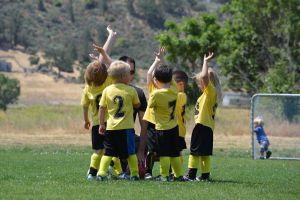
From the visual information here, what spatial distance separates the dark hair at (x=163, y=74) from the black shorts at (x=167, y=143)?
0.77 m

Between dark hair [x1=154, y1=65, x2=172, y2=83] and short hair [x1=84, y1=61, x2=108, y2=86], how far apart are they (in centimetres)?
79

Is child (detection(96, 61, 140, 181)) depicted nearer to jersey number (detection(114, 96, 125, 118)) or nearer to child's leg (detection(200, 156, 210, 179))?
jersey number (detection(114, 96, 125, 118))

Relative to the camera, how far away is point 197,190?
11.5 metres

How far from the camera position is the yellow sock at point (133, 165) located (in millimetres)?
12375

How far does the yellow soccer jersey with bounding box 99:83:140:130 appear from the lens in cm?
1229

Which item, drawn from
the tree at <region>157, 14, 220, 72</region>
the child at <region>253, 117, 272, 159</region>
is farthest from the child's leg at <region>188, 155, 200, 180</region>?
the tree at <region>157, 14, 220, 72</region>

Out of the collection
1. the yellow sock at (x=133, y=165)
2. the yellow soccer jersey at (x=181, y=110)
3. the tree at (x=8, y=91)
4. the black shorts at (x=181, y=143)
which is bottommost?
the tree at (x=8, y=91)

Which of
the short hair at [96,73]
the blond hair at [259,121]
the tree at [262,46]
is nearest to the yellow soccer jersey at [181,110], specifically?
the short hair at [96,73]

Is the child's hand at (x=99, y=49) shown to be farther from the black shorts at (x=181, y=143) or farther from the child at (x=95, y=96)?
the black shorts at (x=181, y=143)

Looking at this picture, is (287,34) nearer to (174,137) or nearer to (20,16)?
(174,137)

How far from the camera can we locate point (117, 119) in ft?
40.4

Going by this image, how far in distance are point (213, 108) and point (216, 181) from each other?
1.17 meters

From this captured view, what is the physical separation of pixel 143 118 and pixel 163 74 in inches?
30.7

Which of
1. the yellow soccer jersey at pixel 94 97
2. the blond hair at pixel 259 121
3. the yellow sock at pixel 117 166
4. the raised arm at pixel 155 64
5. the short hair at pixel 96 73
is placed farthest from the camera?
the blond hair at pixel 259 121
